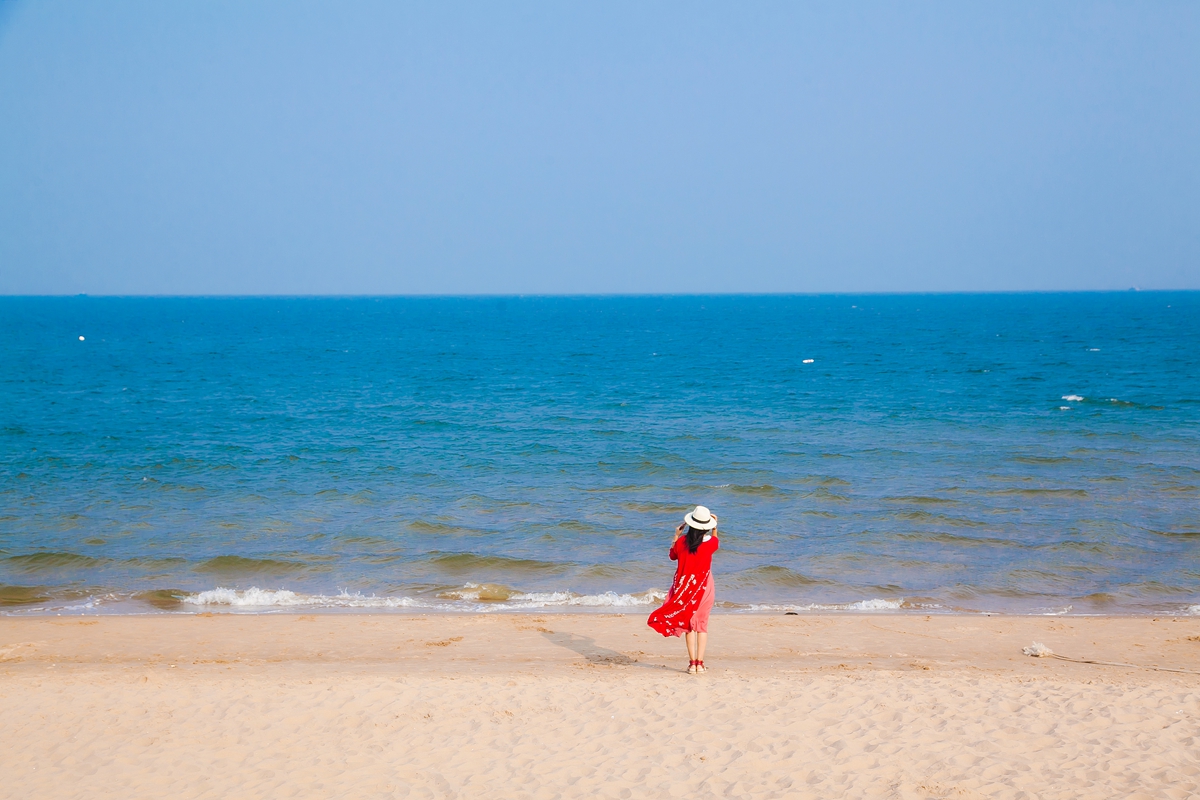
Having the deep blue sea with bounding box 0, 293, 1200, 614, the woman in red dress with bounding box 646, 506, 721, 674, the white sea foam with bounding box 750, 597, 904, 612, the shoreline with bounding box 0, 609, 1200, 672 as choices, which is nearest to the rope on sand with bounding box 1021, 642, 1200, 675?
the shoreline with bounding box 0, 609, 1200, 672

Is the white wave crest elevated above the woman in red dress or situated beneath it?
situated beneath

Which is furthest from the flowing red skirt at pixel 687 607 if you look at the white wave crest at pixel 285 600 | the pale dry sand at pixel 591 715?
the white wave crest at pixel 285 600

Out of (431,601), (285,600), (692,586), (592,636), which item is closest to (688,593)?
(692,586)

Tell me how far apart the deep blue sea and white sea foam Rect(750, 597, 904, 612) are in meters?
0.06

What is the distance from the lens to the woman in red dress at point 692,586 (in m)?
8.30

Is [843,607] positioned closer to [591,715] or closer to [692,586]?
[692,586]

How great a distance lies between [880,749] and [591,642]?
4157mm

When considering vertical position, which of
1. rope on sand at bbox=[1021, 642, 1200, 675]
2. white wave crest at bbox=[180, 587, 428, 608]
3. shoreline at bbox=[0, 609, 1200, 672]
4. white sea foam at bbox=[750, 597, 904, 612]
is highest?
rope on sand at bbox=[1021, 642, 1200, 675]

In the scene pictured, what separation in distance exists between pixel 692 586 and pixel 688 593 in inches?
3.8

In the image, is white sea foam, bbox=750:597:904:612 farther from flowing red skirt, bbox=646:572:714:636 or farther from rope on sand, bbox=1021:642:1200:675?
flowing red skirt, bbox=646:572:714:636

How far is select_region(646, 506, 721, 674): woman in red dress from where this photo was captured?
8.30 meters

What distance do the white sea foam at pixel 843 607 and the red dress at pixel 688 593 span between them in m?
3.70

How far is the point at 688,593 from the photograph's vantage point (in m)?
8.60

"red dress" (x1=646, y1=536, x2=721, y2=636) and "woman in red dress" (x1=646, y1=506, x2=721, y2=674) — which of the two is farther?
"red dress" (x1=646, y1=536, x2=721, y2=636)
